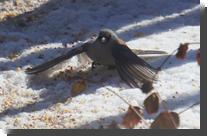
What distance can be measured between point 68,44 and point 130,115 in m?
2.02

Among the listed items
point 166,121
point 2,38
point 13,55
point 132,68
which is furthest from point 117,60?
point 2,38

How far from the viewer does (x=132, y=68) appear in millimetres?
4750

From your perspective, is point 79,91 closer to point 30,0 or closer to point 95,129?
point 95,129

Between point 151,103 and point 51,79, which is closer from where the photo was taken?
point 151,103

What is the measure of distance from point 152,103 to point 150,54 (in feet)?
4.78

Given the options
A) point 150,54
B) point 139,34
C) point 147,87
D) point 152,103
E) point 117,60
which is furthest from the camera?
point 139,34

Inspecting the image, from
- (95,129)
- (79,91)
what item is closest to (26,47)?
(79,91)

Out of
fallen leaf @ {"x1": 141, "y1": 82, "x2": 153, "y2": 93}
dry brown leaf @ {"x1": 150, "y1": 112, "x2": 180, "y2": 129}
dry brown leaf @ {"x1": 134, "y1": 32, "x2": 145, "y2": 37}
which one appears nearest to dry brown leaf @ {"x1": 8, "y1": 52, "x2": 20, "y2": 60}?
dry brown leaf @ {"x1": 134, "y1": 32, "x2": 145, "y2": 37}

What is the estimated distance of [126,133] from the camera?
3934mm

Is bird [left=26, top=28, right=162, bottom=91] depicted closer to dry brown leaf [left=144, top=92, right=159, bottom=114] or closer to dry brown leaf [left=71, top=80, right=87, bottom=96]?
dry brown leaf [left=71, top=80, right=87, bottom=96]

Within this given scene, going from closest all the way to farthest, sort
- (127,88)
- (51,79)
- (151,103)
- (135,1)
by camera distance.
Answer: (151,103) → (127,88) → (51,79) → (135,1)

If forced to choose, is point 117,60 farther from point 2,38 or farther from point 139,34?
point 2,38

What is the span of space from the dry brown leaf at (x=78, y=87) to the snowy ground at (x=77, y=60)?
4cm

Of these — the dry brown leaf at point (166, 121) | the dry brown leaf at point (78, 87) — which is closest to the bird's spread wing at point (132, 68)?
the dry brown leaf at point (78, 87)
